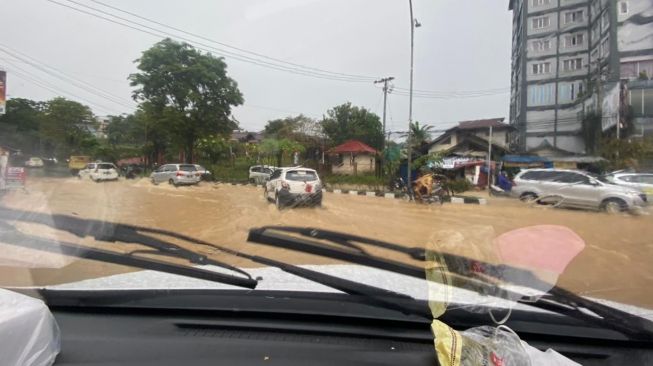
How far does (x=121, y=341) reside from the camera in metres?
1.68

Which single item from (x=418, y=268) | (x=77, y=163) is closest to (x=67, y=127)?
(x=77, y=163)

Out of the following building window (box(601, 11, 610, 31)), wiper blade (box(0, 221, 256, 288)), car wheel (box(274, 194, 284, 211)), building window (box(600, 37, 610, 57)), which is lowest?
wiper blade (box(0, 221, 256, 288))

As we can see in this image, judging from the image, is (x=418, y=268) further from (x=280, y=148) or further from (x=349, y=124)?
(x=280, y=148)

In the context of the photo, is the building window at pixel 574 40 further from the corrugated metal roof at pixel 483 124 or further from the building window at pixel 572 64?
the corrugated metal roof at pixel 483 124

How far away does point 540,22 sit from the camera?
1.96m

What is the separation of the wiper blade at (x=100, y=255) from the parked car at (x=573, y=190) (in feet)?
4.09

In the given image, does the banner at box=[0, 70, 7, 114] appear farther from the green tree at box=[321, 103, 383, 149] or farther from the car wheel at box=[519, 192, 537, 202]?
the car wheel at box=[519, 192, 537, 202]

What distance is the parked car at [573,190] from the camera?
6.31 ft

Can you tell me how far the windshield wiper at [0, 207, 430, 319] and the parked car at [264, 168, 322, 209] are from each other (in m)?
0.33

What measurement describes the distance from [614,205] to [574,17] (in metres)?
0.77

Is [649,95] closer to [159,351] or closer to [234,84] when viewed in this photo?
[234,84]

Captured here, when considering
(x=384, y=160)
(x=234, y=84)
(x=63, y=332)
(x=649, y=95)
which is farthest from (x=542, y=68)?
(x=63, y=332)

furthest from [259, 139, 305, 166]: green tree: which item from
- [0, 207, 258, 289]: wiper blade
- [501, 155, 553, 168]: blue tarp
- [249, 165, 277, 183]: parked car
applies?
[501, 155, 553, 168]: blue tarp

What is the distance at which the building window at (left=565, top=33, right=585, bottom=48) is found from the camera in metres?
1.94
